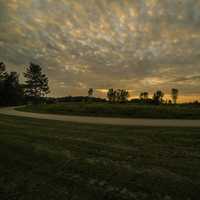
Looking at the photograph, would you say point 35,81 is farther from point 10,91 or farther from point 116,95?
point 116,95

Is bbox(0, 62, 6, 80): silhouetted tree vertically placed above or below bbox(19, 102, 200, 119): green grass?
above

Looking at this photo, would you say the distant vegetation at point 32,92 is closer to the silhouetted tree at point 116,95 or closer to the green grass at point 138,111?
the silhouetted tree at point 116,95

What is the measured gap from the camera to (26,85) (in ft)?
178

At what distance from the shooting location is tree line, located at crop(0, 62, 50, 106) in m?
45.0

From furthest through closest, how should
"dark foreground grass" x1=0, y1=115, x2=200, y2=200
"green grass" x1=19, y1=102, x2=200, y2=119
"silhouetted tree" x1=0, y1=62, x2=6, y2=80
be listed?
1. "silhouetted tree" x1=0, y1=62, x2=6, y2=80
2. "green grass" x1=19, y1=102, x2=200, y2=119
3. "dark foreground grass" x1=0, y1=115, x2=200, y2=200

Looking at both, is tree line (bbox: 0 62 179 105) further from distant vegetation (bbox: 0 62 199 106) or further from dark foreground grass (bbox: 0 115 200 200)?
dark foreground grass (bbox: 0 115 200 200)

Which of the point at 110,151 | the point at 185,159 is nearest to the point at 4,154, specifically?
the point at 110,151

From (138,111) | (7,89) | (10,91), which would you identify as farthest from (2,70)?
(138,111)

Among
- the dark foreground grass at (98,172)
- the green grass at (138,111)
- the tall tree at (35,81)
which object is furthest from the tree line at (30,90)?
the dark foreground grass at (98,172)

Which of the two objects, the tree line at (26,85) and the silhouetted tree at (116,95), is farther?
the silhouetted tree at (116,95)

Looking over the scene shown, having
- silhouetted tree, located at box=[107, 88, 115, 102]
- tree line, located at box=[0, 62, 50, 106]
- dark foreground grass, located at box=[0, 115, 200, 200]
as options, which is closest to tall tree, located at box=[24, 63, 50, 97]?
tree line, located at box=[0, 62, 50, 106]

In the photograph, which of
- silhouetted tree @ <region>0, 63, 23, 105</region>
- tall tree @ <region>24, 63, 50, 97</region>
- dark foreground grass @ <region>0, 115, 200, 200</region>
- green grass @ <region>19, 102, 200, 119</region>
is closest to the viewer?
dark foreground grass @ <region>0, 115, 200, 200</region>

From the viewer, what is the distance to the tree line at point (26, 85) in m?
45.0

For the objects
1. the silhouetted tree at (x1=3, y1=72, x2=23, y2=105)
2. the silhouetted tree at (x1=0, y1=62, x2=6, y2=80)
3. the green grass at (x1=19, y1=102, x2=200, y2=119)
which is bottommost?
the green grass at (x1=19, y1=102, x2=200, y2=119)
